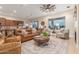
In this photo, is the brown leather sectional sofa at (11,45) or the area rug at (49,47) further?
the area rug at (49,47)

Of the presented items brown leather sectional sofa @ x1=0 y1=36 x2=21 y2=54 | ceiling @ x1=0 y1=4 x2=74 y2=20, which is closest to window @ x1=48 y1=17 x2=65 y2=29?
ceiling @ x1=0 y1=4 x2=74 y2=20

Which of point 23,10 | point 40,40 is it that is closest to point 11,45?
point 40,40

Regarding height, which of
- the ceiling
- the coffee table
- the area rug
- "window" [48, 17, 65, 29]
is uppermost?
the ceiling

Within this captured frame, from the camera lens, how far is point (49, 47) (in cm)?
291

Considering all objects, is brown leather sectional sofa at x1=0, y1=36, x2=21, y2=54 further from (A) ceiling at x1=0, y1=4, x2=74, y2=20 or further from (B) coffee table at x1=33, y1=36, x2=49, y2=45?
(A) ceiling at x1=0, y1=4, x2=74, y2=20

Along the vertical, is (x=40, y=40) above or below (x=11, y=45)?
above

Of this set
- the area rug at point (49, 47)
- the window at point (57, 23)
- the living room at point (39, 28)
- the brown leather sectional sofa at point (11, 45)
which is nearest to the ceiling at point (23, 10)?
the living room at point (39, 28)

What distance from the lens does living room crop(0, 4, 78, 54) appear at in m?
2.82

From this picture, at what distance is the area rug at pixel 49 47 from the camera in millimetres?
2873

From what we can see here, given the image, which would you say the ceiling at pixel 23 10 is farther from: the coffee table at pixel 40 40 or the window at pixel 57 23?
the coffee table at pixel 40 40

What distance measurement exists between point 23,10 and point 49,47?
1.26 metres

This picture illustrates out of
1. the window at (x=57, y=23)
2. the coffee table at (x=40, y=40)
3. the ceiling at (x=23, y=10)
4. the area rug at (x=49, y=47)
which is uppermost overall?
the ceiling at (x=23, y=10)

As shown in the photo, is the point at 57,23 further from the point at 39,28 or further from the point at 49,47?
the point at 49,47
